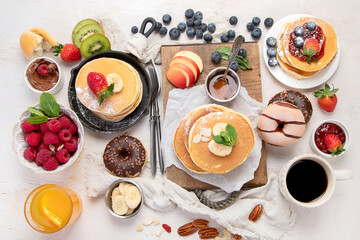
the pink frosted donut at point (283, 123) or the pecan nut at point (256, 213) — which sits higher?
the pink frosted donut at point (283, 123)

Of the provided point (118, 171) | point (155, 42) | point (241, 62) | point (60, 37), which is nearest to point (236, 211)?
point (118, 171)

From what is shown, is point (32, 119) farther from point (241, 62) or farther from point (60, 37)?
point (241, 62)

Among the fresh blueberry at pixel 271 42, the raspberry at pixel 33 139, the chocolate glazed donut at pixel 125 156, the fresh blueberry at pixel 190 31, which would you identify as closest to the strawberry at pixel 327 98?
the fresh blueberry at pixel 271 42

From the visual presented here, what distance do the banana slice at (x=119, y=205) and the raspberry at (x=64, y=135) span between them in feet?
1.42

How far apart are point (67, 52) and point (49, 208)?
0.92m

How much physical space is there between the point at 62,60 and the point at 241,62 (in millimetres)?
1130

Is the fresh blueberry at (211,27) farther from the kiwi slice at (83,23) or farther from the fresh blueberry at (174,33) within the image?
the kiwi slice at (83,23)

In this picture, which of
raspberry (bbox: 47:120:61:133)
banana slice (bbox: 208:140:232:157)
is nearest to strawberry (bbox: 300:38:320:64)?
banana slice (bbox: 208:140:232:157)

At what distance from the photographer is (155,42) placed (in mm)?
2178

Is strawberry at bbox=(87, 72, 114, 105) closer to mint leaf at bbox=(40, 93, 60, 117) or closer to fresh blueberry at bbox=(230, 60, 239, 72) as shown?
mint leaf at bbox=(40, 93, 60, 117)

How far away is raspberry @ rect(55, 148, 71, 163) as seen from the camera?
181 cm

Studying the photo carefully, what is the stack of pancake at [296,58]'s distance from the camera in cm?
201

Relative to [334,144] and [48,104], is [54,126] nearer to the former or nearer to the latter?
[48,104]

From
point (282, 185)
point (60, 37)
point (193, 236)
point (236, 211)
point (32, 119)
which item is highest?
point (60, 37)
